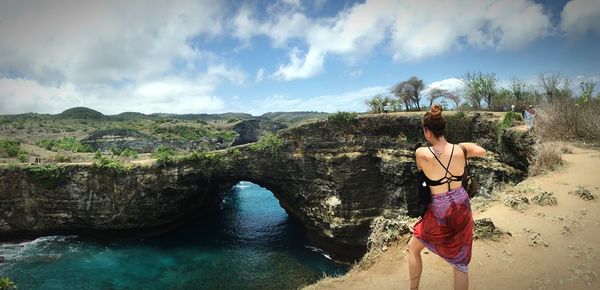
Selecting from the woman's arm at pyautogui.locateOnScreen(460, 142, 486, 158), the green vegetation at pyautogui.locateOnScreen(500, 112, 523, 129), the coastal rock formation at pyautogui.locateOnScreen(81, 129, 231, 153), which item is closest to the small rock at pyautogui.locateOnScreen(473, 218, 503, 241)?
the woman's arm at pyautogui.locateOnScreen(460, 142, 486, 158)

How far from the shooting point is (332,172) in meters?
28.3

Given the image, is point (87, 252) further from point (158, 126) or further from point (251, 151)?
point (158, 126)

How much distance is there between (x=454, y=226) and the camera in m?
4.93

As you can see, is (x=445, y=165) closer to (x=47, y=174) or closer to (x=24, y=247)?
(x=47, y=174)

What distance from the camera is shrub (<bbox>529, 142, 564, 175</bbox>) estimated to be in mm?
11777

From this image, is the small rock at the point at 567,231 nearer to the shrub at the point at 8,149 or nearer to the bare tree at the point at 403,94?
the bare tree at the point at 403,94

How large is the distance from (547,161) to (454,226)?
30.4 feet

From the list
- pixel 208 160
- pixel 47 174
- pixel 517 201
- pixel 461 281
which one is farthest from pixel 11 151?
pixel 461 281

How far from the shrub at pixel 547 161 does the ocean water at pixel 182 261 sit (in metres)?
14.7

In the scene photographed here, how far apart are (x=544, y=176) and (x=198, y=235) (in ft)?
91.6

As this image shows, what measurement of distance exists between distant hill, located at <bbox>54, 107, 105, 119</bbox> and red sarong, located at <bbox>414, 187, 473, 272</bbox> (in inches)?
5693

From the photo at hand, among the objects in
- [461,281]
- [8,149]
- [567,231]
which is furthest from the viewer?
[8,149]

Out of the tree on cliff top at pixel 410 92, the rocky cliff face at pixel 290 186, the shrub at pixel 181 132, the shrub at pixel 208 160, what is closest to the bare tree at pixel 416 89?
the tree on cliff top at pixel 410 92

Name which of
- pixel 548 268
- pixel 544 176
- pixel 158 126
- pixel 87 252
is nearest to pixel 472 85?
pixel 544 176
